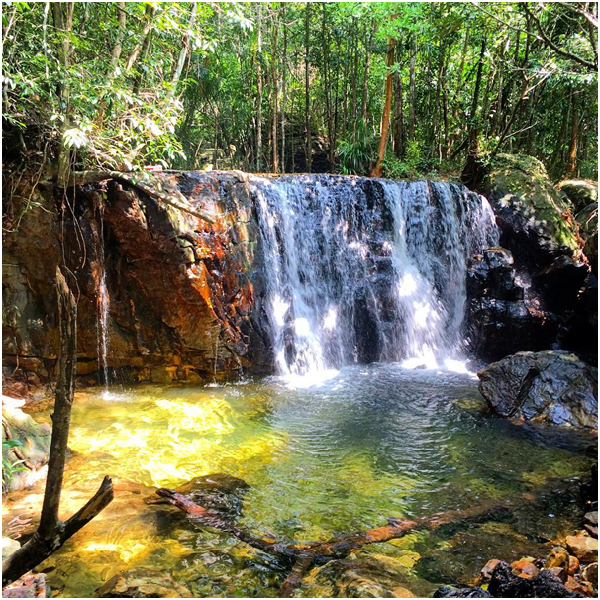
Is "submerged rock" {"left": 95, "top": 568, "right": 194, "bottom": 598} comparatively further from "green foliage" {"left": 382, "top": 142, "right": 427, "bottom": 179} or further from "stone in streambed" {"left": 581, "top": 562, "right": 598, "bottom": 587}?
"green foliage" {"left": 382, "top": 142, "right": 427, "bottom": 179}

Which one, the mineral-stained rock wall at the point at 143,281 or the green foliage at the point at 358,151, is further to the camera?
the green foliage at the point at 358,151

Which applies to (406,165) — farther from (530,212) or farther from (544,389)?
(544,389)

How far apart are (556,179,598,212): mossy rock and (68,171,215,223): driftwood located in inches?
319

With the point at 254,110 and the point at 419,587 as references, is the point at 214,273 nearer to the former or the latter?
the point at 419,587

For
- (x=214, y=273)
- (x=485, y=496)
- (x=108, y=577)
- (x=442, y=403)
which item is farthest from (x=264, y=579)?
(x=214, y=273)

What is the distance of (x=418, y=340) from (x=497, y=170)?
422 centimetres

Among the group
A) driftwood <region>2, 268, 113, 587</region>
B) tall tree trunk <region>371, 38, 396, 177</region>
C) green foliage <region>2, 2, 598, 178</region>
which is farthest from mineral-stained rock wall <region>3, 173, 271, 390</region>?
tall tree trunk <region>371, 38, 396, 177</region>

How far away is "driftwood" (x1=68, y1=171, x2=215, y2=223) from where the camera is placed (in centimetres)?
624

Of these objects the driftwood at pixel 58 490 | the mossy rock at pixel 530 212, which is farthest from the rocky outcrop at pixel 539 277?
the driftwood at pixel 58 490

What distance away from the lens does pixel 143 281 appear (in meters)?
7.12

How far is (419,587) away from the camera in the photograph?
300 cm

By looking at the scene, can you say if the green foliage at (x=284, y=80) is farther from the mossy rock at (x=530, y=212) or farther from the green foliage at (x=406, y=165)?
the mossy rock at (x=530, y=212)

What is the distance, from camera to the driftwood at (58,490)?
2098 millimetres

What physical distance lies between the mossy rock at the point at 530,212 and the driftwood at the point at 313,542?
21.0 ft
